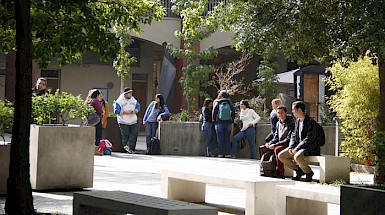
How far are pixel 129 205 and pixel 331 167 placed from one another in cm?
673

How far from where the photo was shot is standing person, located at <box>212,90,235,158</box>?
18.2m

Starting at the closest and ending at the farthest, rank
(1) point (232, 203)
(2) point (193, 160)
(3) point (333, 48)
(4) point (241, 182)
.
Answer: (4) point (241, 182) < (1) point (232, 203) < (3) point (333, 48) < (2) point (193, 160)

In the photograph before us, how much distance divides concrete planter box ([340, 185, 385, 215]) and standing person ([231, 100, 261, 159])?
41.5 feet

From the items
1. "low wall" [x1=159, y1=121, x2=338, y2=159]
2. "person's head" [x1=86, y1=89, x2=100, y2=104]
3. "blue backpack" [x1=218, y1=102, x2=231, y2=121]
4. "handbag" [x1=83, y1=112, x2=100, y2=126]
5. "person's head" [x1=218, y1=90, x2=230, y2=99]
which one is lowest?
"low wall" [x1=159, y1=121, x2=338, y2=159]

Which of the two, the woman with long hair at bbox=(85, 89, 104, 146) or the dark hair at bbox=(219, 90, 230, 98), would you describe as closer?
the woman with long hair at bbox=(85, 89, 104, 146)

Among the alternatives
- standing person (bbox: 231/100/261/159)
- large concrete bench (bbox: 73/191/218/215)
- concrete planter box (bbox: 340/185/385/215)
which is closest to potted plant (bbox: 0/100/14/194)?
large concrete bench (bbox: 73/191/218/215)

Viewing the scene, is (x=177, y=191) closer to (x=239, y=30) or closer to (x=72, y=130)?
(x=72, y=130)

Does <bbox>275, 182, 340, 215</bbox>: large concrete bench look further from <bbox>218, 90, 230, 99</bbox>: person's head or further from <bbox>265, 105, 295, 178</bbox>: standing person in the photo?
<bbox>218, 90, 230, 99</bbox>: person's head

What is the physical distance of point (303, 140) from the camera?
11430 mm

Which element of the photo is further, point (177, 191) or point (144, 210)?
point (177, 191)

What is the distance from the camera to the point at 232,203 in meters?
9.09

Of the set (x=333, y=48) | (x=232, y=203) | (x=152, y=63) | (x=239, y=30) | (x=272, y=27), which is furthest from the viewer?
(x=152, y=63)

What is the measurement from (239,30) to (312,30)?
6.51 feet

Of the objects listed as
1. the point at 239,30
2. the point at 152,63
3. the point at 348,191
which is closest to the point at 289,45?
the point at 239,30
